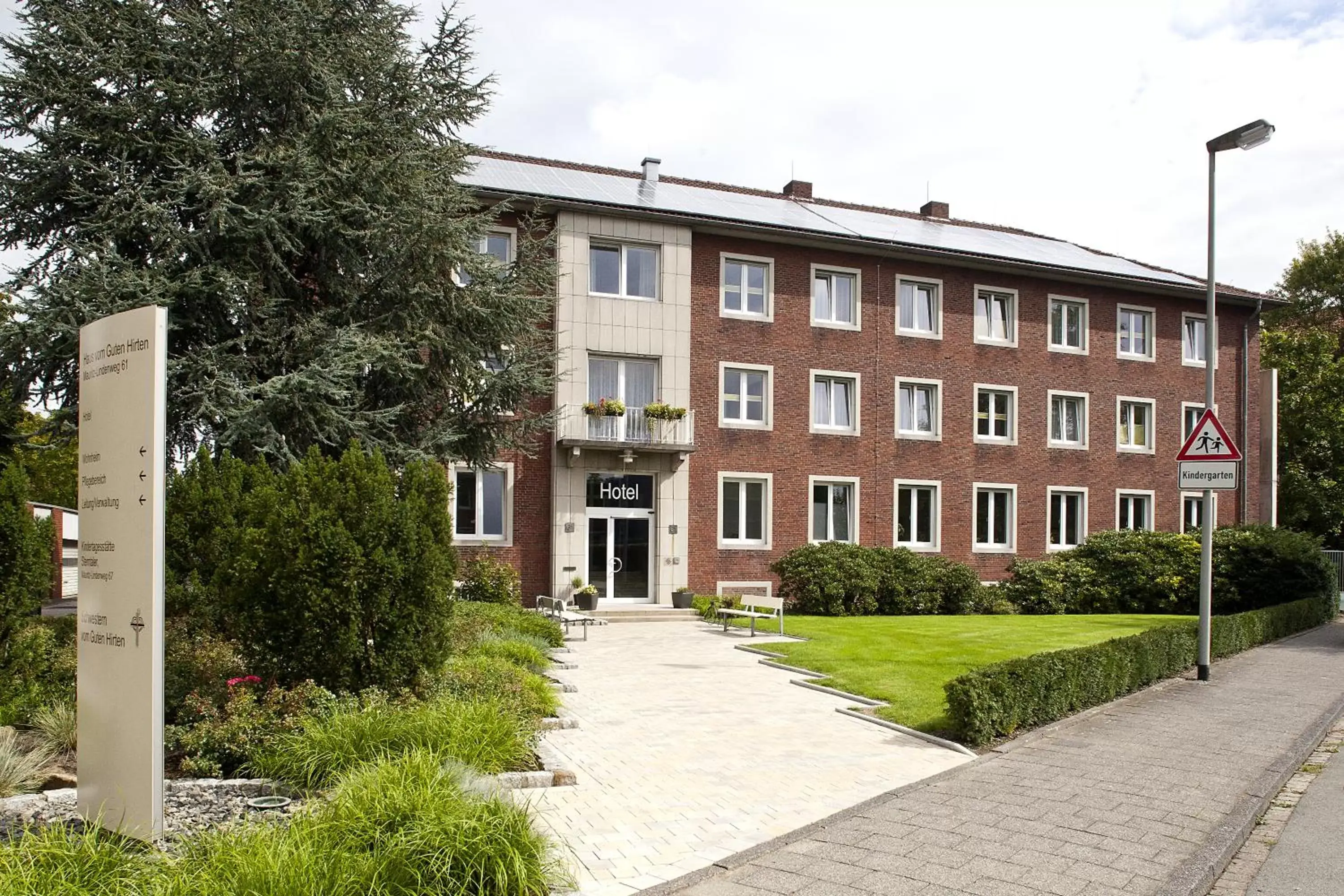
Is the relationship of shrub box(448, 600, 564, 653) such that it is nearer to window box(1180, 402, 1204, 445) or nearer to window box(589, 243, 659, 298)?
window box(589, 243, 659, 298)

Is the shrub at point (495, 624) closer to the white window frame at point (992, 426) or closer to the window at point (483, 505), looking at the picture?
the window at point (483, 505)

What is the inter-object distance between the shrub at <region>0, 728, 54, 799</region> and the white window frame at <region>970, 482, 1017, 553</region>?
26.2 meters

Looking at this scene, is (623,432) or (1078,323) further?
(1078,323)

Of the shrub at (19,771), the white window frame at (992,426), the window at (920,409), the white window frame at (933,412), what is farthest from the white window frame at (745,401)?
the shrub at (19,771)

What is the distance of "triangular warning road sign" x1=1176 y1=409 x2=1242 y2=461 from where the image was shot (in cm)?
1323

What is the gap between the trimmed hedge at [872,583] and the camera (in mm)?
24922

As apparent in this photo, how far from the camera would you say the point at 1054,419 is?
104 feet

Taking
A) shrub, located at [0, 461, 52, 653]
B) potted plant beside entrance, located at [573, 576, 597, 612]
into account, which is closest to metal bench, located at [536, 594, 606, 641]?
potted plant beside entrance, located at [573, 576, 597, 612]

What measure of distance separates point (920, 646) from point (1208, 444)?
606 cm

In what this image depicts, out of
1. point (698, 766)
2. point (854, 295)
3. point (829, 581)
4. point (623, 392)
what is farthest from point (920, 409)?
point (698, 766)

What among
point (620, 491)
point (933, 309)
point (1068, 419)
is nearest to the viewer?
point (620, 491)

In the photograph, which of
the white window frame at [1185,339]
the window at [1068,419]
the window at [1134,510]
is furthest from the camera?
the white window frame at [1185,339]

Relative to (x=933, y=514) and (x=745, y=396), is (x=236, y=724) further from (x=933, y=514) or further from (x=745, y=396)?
(x=933, y=514)

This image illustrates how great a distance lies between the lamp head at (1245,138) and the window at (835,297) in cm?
1478
